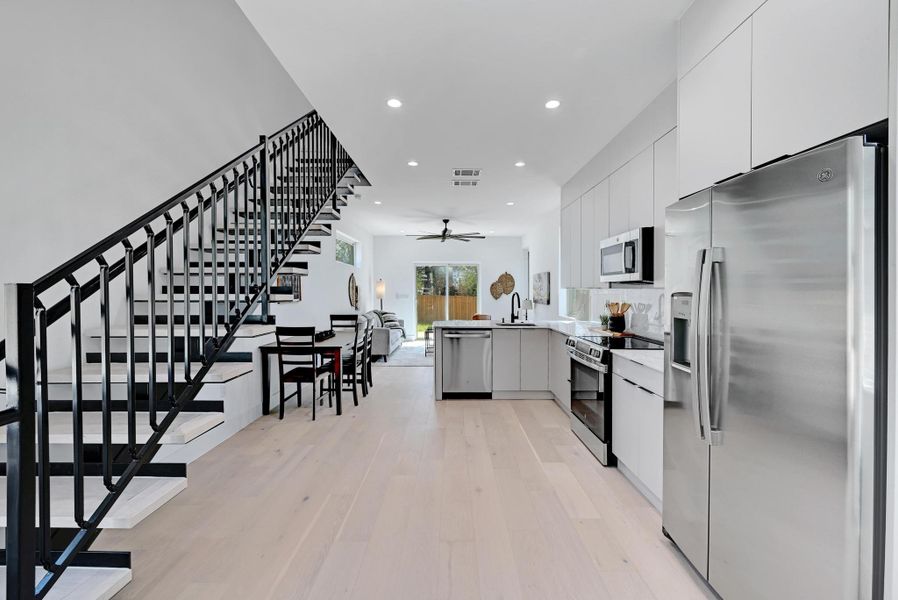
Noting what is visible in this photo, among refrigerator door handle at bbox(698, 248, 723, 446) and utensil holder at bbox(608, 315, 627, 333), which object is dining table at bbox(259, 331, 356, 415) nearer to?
utensil holder at bbox(608, 315, 627, 333)

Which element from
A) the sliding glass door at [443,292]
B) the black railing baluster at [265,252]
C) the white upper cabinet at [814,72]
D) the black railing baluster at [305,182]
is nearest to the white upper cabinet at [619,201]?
the white upper cabinet at [814,72]

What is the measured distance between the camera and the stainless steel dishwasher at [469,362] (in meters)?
5.34

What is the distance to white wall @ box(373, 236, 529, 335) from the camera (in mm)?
11641

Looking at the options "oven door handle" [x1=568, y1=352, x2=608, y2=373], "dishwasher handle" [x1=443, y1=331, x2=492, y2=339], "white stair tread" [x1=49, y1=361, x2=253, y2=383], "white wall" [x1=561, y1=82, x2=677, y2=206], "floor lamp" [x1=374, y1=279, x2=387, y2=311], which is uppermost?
"white wall" [x1=561, y1=82, x2=677, y2=206]

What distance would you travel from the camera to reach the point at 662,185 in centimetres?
310

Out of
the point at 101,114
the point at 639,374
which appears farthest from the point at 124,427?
the point at 639,374

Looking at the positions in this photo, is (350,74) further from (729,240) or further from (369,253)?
(369,253)

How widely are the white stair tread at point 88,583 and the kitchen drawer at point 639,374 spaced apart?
2.71 meters

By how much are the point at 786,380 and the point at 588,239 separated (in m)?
3.45

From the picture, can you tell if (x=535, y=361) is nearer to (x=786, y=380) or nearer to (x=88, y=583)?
(x=786, y=380)

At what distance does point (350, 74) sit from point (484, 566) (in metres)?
2.91

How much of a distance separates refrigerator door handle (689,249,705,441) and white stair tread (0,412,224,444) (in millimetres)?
2215

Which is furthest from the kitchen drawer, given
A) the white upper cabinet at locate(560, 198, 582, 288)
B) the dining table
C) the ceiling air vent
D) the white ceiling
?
the ceiling air vent

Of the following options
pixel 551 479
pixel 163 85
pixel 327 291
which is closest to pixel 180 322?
pixel 163 85
